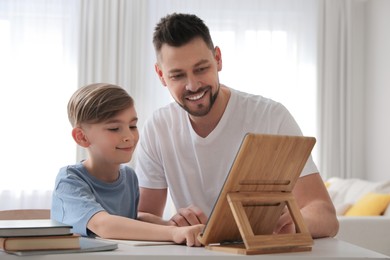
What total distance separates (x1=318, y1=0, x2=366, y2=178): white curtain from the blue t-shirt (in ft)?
18.4

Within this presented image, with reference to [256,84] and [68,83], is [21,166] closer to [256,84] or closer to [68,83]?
[68,83]

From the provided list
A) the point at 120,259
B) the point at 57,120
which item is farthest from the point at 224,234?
the point at 57,120

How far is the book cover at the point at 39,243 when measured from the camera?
4.33 feet

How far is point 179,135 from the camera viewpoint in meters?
2.20

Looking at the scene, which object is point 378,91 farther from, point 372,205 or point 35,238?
point 35,238

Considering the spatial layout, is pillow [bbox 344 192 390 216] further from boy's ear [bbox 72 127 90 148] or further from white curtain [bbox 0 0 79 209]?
boy's ear [bbox 72 127 90 148]

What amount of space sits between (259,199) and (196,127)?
32.0 inches

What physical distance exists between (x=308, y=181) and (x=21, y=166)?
18.0 feet

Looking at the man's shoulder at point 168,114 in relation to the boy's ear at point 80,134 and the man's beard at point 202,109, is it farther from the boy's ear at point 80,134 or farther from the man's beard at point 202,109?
the boy's ear at point 80,134

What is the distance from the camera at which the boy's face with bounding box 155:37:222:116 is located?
6.59ft

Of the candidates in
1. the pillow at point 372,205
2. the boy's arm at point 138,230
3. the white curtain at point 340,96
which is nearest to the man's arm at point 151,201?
the boy's arm at point 138,230

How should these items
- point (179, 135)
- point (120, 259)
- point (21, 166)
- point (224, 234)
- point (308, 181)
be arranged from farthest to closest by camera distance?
point (21, 166) → point (179, 135) → point (308, 181) → point (224, 234) → point (120, 259)

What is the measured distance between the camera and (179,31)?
2047mm

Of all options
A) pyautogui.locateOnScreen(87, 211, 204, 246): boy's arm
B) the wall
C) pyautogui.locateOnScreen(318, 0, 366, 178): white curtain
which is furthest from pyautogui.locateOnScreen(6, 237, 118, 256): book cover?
pyautogui.locateOnScreen(318, 0, 366, 178): white curtain
